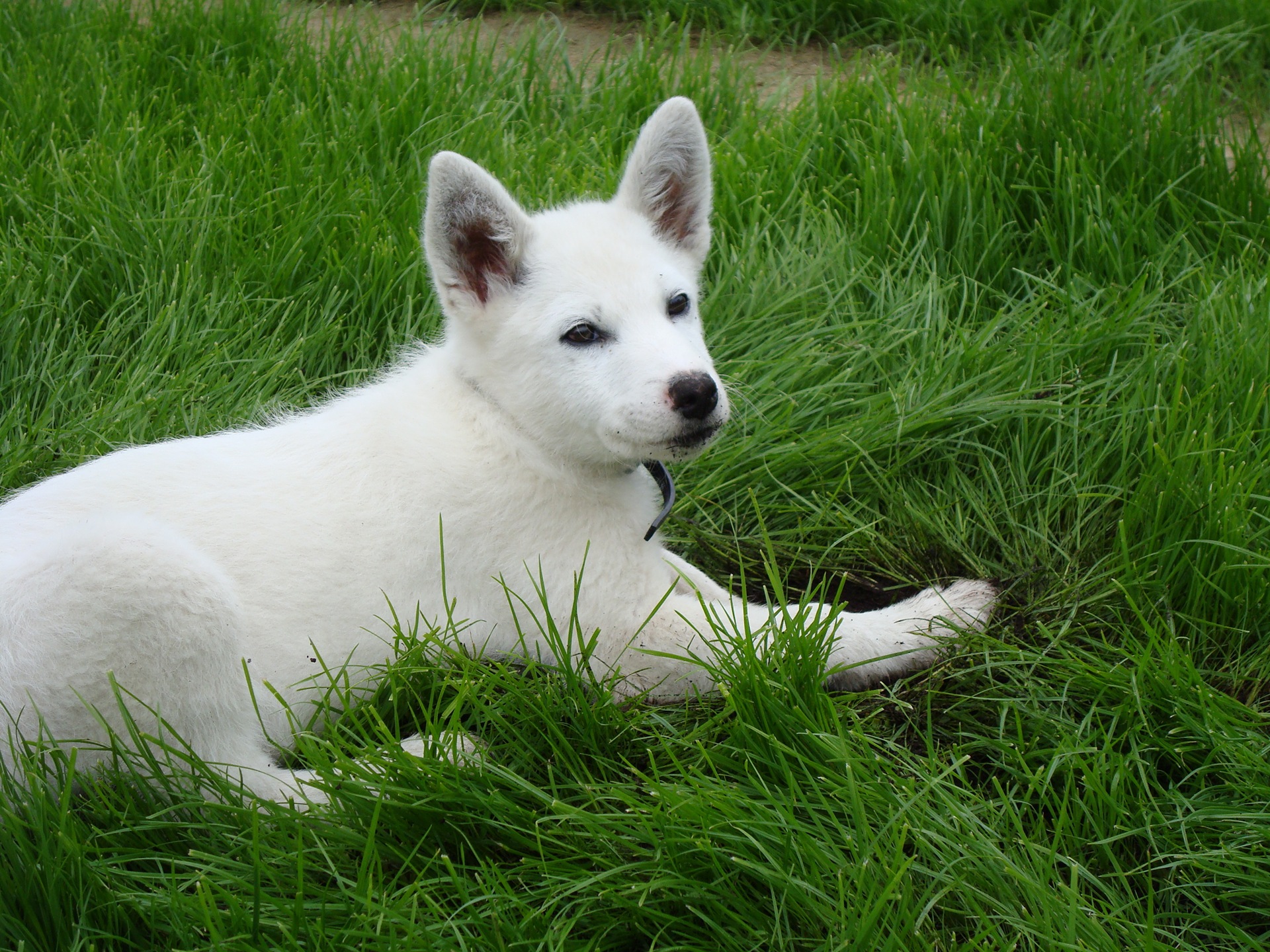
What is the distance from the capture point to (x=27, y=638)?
7.94 ft

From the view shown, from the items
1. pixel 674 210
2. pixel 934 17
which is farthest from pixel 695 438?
pixel 934 17

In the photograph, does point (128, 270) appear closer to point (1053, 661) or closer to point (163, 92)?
point (163, 92)

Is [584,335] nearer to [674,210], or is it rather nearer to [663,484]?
[663,484]

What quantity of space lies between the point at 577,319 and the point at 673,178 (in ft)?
2.26

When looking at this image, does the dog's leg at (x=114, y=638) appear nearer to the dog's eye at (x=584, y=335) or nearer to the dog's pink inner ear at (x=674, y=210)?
the dog's eye at (x=584, y=335)

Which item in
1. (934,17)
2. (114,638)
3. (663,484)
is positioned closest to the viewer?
(114,638)

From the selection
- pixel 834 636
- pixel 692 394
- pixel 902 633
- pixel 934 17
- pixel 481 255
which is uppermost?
pixel 934 17

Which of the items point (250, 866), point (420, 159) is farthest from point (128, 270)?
point (250, 866)

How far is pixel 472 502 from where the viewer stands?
10.0ft

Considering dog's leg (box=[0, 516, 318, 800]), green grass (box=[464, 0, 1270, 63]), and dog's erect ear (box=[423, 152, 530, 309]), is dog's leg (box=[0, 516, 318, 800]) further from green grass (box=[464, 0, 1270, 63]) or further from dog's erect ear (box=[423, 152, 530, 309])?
green grass (box=[464, 0, 1270, 63])

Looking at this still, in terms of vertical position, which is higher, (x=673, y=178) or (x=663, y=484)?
(x=673, y=178)

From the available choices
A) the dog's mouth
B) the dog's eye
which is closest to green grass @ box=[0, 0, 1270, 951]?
the dog's mouth

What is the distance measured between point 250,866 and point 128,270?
277 cm

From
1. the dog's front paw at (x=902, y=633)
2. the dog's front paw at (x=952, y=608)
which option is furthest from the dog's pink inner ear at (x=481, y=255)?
the dog's front paw at (x=952, y=608)
